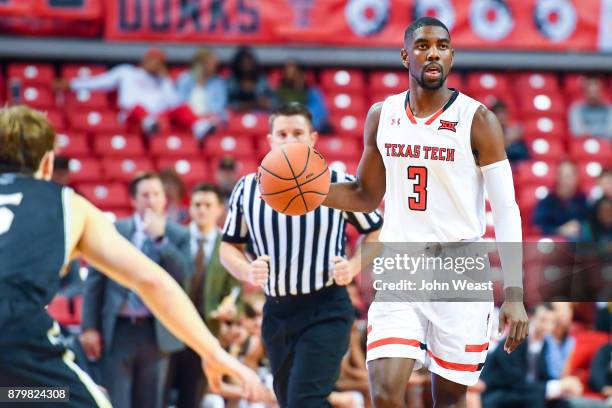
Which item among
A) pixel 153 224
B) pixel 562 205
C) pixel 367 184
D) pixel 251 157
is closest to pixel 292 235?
pixel 367 184

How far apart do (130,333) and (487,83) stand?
8327 millimetres

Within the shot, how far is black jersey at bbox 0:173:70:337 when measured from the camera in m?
3.63

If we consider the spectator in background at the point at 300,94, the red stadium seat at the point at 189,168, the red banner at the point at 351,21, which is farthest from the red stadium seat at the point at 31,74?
the spectator in background at the point at 300,94

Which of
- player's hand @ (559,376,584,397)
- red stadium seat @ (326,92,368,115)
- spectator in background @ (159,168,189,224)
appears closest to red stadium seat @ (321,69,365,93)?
red stadium seat @ (326,92,368,115)

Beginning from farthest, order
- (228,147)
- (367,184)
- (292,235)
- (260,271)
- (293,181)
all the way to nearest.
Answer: (228,147)
(292,235)
(260,271)
(367,184)
(293,181)

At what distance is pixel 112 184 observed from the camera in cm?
1217

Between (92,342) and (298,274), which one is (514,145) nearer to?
(92,342)

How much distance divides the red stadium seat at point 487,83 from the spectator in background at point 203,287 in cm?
677

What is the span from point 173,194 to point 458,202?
192 inches

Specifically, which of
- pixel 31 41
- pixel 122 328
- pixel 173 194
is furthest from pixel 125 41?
pixel 122 328

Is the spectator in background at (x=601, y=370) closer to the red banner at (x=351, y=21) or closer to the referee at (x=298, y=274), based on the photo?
the referee at (x=298, y=274)

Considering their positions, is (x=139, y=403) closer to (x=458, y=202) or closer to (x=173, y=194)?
(x=173, y=194)

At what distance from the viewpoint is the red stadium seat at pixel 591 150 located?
531 inches

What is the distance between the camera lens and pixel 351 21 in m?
14.4
